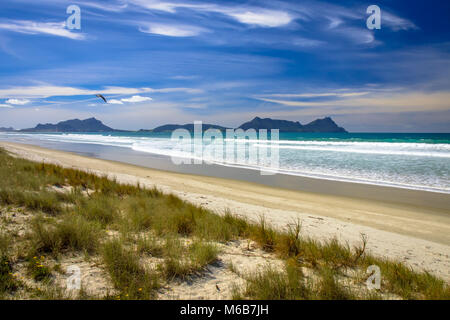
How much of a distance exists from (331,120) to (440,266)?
195 meters

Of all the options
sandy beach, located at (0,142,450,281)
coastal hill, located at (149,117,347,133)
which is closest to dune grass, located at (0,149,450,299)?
sandy beach, located at (0,142,450,281)

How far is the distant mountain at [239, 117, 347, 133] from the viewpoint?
6299 inches

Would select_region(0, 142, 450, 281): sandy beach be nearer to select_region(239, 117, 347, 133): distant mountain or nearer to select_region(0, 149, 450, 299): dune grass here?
select_region(0, 149, 450, 299): dune grass

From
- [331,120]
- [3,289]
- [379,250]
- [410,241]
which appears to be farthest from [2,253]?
[331,120]

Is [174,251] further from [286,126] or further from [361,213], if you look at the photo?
[286,126]

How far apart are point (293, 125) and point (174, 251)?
172746mm

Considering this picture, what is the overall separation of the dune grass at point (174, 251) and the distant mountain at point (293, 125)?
499ft

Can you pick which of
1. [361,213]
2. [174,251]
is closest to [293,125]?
[361,213]

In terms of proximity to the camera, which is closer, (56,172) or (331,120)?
(56,172)

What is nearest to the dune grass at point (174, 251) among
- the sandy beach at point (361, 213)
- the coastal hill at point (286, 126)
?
the sandy beach at point (361, 213)

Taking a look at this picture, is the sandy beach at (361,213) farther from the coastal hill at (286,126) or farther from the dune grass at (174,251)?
the coastal hill at (286,126)

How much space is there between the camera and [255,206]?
8414 millimetres

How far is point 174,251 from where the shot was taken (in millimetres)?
3896
